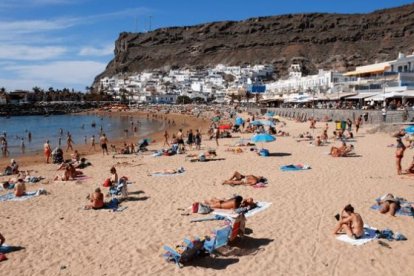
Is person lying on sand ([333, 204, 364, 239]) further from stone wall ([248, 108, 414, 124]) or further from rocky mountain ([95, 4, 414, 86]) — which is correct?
rocky mountain ([95, 4, 414, 86])

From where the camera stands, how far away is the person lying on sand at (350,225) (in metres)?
6.86

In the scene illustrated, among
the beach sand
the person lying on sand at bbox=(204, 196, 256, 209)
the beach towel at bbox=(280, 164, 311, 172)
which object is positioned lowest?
the beach sand

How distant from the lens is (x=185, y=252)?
6.08 meters

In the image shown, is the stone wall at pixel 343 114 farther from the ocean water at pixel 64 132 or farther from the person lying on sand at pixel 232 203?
the person lying on sand at pixel 232 203

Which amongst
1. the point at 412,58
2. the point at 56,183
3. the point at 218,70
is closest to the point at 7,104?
the point at 218,70

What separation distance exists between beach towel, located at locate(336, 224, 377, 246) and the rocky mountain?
315 ft

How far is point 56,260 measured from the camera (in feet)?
21.2

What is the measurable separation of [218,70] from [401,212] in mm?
129757

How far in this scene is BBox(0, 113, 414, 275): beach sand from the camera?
6.07 m

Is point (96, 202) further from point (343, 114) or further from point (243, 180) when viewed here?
point (343, 114)

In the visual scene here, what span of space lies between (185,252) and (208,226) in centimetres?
171

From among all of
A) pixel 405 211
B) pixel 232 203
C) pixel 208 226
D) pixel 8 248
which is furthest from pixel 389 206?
pixel 8 248

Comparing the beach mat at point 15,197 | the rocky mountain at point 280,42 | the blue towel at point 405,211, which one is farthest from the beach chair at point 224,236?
the rocky mountain at point 280,42

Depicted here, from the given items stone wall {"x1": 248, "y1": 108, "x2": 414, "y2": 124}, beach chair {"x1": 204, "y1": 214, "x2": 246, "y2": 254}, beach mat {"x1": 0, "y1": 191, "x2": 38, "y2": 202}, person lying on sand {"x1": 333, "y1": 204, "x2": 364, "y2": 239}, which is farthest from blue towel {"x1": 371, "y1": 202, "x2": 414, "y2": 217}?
stone wall {"x1": 248, "y1": 108, "x2": 414, "y2": 124}
